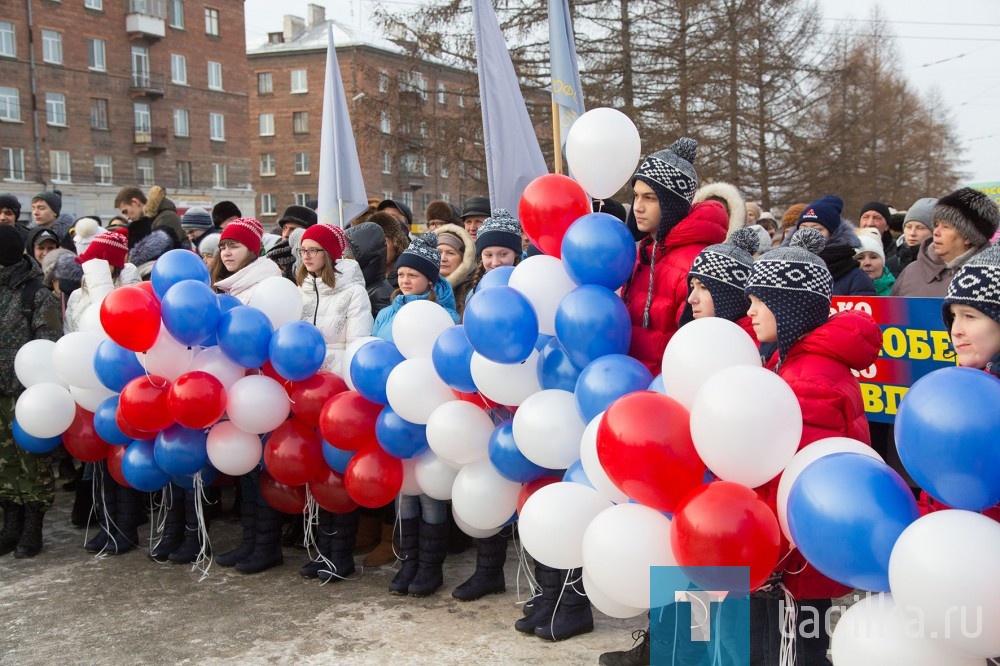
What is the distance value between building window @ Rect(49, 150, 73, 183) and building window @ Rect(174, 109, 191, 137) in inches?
238

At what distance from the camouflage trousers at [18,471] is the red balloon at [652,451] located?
4.34 metres

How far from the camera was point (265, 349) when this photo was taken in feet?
16.0

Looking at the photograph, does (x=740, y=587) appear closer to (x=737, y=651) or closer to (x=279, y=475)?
(x=737, y=651)

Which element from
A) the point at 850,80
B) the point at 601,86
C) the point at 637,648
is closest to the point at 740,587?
the point at 637,648

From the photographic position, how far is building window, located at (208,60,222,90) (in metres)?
44.3

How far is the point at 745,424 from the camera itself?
2.56m

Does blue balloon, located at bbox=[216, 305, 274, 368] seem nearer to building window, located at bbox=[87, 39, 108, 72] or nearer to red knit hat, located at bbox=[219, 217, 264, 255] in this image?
red knit hat, located at bbox=[219, 217, 264, 255]

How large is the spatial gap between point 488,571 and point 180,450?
1.81 metres

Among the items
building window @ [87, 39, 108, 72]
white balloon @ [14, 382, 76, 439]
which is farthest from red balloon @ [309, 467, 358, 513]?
building window @ [87, 39, 108, 72]

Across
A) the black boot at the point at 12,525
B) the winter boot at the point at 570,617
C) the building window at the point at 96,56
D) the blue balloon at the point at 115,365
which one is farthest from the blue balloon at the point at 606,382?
the building window at the point at 96,56

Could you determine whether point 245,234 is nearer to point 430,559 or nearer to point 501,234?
point 501,234

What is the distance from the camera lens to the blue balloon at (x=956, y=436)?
2.04m

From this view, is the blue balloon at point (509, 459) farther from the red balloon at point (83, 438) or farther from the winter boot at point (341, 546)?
the red balloon at point (83, 438)

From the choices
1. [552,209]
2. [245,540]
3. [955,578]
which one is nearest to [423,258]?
[552,209]
